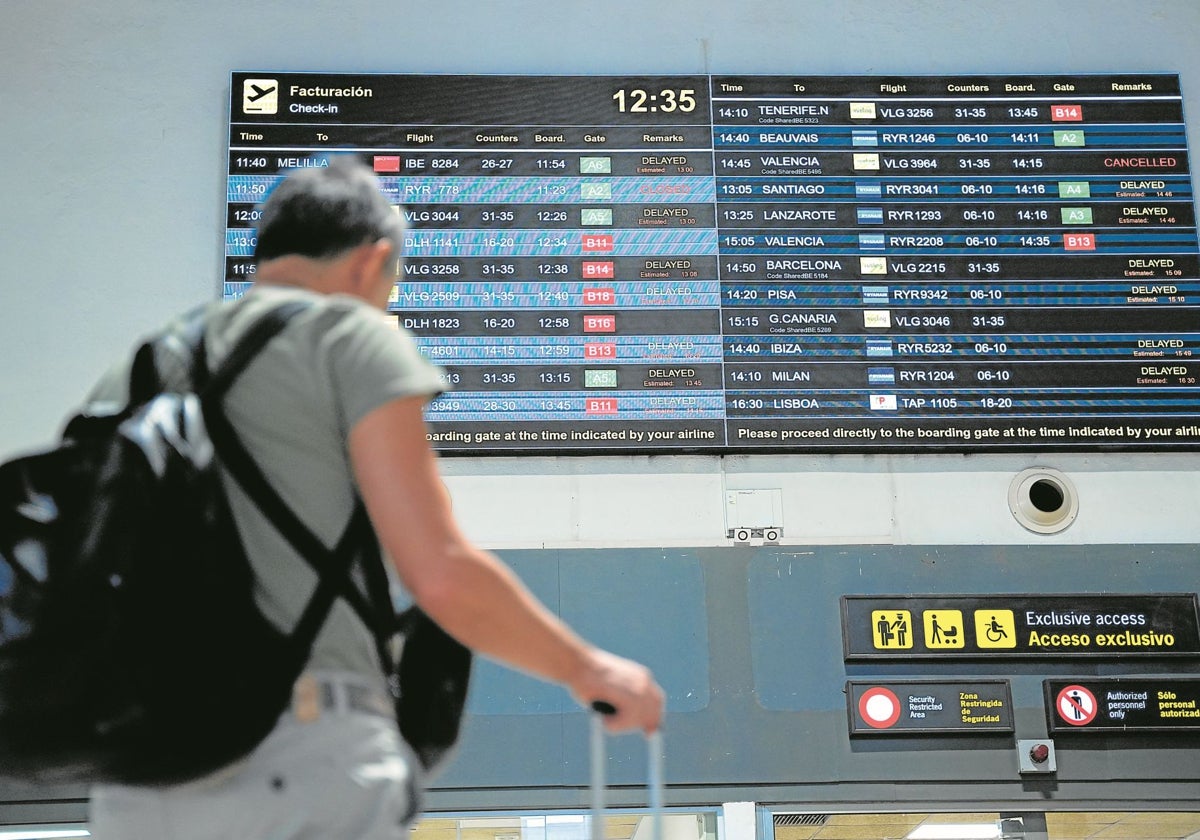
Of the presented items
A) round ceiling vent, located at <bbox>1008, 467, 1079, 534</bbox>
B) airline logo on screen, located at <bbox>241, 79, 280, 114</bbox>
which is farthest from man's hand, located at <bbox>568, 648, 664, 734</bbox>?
airline logo on screen, located at <bbox>241, 79, 280, 114</bbox>

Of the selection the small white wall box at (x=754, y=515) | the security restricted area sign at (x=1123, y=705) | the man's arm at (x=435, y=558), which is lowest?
the security restricted area sign at (x=1123, y=705)

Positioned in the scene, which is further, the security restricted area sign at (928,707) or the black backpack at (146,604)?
the security restricted area sign at (928,707)

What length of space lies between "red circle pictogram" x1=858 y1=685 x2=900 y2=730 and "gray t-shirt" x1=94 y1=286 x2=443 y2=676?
10.6ft

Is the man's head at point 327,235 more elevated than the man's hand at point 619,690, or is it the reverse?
the man's head at point 327,235

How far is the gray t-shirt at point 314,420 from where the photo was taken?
1202mm

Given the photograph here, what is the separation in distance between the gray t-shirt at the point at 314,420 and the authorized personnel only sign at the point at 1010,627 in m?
3.26

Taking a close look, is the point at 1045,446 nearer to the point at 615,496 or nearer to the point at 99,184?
the point at 615,496

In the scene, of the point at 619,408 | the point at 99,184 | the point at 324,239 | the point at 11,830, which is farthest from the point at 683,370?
the point at 324,239

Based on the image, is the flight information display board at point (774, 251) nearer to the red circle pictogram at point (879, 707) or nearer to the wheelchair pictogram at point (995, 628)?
the wheelchair pictogram at point (995, 628)

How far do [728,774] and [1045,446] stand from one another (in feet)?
4.66

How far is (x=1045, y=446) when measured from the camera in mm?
4473

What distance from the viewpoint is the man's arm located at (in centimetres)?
120

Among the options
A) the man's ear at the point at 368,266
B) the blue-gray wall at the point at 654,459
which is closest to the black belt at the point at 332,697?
the man's ear at the point at 368,266

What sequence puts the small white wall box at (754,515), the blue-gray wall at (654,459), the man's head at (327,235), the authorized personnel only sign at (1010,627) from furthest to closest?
the small white wall box at (754,515) < the authorized personnel only sign at (1010,627) < the blue-gray wall at (654,459) < the man's head at (327,235)
